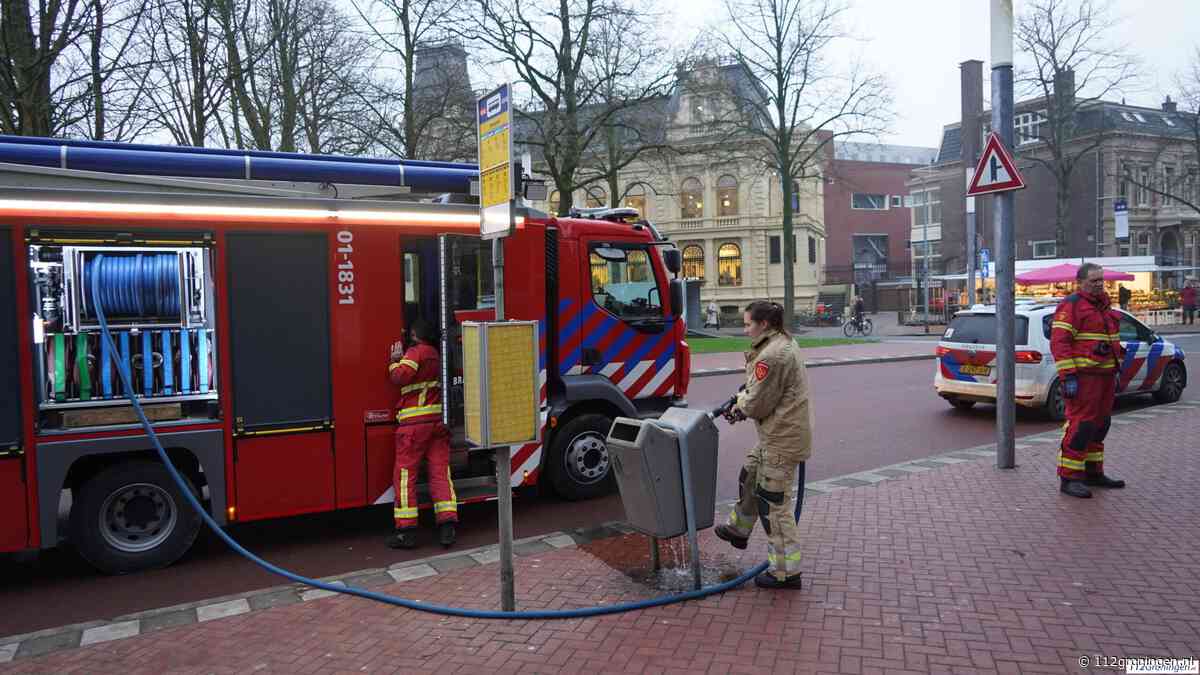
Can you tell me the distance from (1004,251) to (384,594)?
668 centimetres

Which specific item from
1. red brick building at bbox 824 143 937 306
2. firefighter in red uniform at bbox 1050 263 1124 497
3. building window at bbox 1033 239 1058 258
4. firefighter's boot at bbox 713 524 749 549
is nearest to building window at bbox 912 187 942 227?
red brick building at bbox 824 143 937 306

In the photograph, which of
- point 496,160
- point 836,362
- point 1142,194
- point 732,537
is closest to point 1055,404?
point 732,537

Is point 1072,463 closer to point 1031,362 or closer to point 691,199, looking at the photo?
point 1031,362

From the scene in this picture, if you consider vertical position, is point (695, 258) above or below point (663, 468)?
above

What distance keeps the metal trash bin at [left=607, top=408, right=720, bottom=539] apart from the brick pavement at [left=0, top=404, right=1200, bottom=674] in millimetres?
481

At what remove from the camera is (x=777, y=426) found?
5117 millimetres

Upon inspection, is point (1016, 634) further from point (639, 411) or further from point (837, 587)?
point (639, 411)

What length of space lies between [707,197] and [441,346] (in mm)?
48164

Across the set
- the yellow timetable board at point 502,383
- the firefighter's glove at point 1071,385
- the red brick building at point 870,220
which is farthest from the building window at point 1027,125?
the yellow timetable board at point 502,383

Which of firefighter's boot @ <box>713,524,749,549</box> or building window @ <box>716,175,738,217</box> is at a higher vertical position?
building window @ <box>716,175,738,217</box>

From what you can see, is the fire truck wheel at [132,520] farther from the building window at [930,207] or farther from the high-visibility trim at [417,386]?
the building window at [930,207]

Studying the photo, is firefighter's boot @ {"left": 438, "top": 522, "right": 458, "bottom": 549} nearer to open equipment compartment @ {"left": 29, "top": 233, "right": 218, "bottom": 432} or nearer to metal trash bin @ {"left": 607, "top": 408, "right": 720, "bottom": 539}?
metal trash bin @ {"left": 607, "top": 408, "right": 720, "bottom": 539}

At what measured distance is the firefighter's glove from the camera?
7.12m

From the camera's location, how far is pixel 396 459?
20.9 feet
